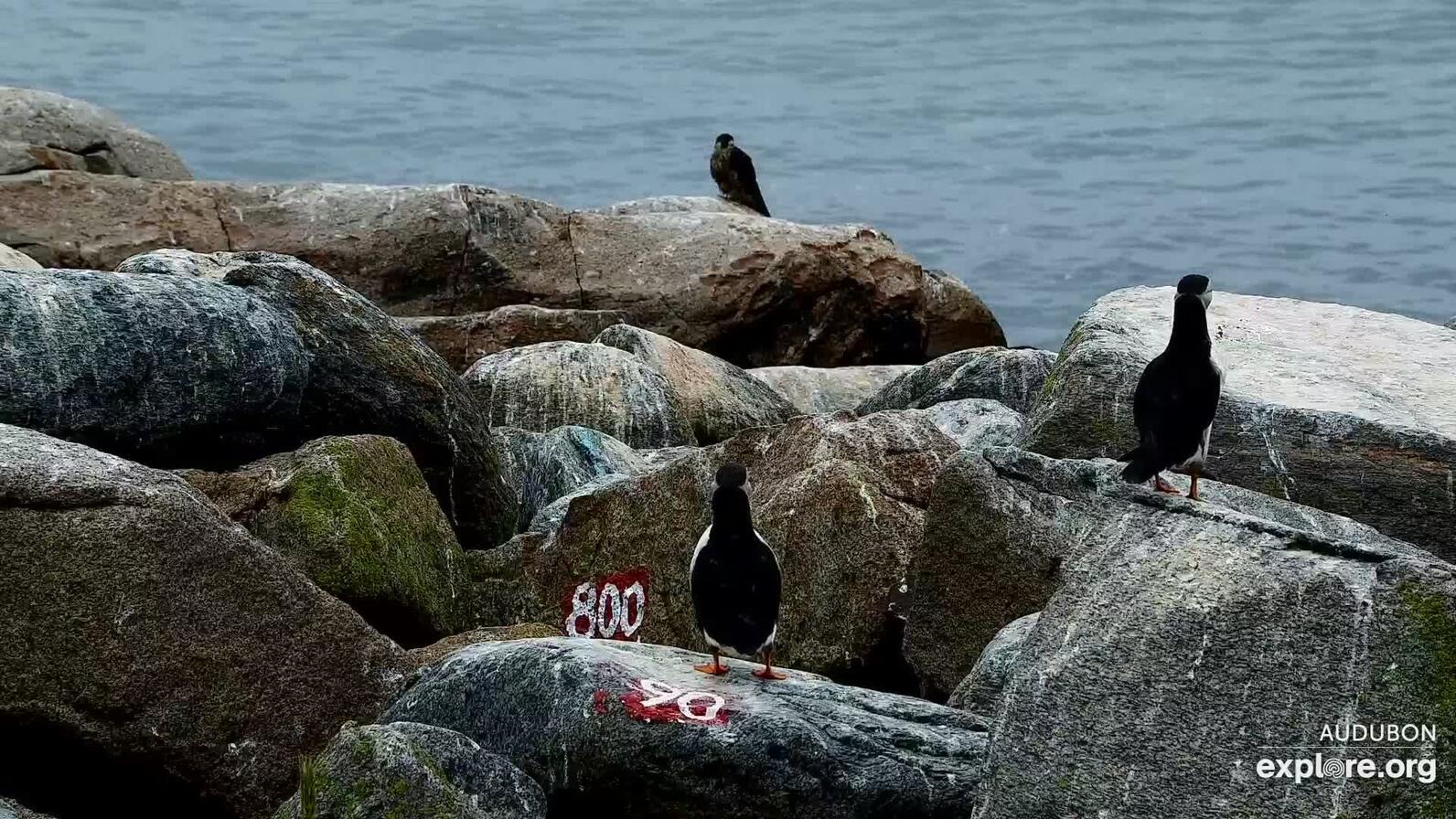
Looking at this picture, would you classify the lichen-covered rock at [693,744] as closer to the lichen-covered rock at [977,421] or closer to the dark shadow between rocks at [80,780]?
the dark shadow between rocks at [80,780]

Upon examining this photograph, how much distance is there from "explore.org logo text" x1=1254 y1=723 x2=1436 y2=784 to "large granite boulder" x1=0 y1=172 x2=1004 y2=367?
996cm

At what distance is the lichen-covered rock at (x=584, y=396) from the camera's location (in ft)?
37.7

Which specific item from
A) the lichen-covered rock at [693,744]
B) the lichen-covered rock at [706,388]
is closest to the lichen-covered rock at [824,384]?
the lichen-covered rock at [706,388]

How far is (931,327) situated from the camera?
54.4 ft

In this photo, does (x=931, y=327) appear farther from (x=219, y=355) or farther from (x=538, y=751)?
(x=538, y=751)

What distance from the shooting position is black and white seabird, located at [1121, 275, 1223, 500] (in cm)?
628

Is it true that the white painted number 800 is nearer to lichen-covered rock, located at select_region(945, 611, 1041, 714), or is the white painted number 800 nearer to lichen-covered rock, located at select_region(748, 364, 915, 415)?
lichen-covered rock, located at select_region(945, 611, 1041, 714)

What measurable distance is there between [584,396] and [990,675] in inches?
215

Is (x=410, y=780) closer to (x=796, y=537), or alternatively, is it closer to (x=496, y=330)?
(x=796, y=537)

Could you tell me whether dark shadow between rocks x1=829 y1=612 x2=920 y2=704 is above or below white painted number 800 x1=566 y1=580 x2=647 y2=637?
above

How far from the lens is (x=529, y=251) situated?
581 inches

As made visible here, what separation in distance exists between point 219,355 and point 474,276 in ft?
20.0

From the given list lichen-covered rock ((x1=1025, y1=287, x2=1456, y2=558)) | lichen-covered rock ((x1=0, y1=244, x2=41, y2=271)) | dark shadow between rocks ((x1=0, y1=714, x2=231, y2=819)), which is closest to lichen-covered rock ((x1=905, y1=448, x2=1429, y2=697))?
lichen-covered rock ((x1=1025, y1=287, x2=1456, y2=558))

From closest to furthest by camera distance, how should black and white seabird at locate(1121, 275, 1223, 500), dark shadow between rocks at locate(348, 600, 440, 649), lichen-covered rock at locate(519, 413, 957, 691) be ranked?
1. black and white seabird at locate(1121, 275, 1223, 500)
2. dark shadow between rocks at locate(348, 600, 440, 649)
3. lichen-covered rock at locate(519, 413, 957, 691)
